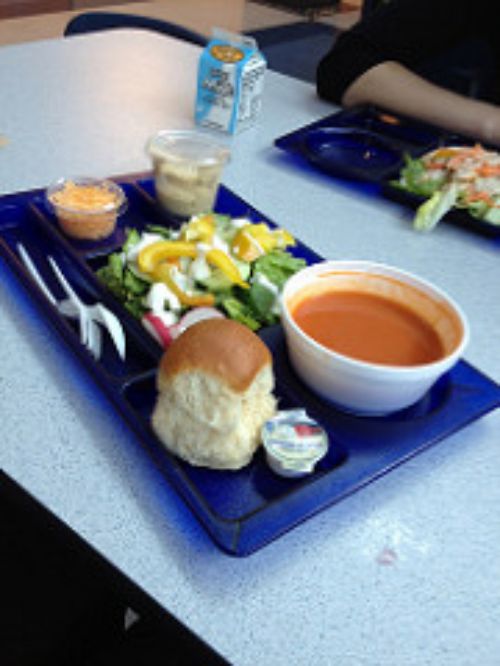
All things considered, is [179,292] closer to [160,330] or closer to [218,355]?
[160,330]

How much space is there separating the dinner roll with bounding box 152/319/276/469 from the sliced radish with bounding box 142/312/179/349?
0.30 feet

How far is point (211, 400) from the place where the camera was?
2.12 feet

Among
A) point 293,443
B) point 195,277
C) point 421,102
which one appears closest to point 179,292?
point 195,277

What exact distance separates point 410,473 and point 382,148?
870 mm

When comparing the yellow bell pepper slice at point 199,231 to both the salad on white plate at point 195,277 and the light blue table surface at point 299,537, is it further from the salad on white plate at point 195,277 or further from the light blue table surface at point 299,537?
the light blue table surface at point 299,537

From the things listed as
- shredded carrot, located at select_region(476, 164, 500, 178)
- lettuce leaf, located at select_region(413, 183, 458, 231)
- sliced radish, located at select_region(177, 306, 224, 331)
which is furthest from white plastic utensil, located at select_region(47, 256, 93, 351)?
shredded carrot, located at select_region(476, 164, 500, 178)

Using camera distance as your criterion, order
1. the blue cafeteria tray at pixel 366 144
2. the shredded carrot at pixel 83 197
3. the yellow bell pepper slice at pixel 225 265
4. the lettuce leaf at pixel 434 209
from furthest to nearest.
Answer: the blue cafeteria tray at pixel 366 144 < the lettuce leaf at pixel 434 209 < the shredded carrot at pixel 83 197 < the yellow bell pepper slice at pixel 225 265

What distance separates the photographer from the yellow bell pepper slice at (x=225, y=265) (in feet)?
2.77

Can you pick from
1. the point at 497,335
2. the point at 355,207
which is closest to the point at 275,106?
the point at 355,207

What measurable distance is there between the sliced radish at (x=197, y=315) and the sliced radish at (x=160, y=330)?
0.03 ft

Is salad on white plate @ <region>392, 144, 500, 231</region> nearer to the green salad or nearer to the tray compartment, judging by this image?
the green salad

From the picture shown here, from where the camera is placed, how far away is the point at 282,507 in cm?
60

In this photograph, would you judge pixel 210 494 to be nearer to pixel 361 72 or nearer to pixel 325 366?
pixel 325 366

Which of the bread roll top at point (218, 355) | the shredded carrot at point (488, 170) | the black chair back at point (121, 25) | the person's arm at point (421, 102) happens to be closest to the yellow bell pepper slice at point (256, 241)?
the bread roll top at point (218, 355)
